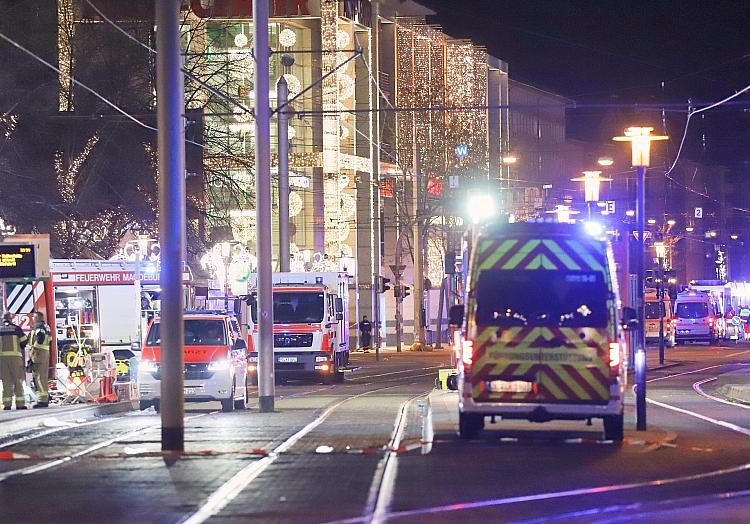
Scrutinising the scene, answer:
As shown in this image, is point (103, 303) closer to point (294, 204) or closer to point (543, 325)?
point (294, 204)

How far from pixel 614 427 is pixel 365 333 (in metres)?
52.8

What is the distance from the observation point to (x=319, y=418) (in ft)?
88.5

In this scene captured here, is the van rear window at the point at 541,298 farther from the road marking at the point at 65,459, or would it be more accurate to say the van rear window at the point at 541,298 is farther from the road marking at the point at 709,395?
the road marking at the point at 709,395

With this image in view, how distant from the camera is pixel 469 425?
821 inches

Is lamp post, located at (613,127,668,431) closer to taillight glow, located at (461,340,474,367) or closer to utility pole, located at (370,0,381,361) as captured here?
taillight glow, located at (461,340,474,367)

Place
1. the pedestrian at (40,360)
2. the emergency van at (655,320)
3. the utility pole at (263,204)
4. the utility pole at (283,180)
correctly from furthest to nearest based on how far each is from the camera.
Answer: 1. the emergency van at (655,320)
2. the utility pole at (283,180)
3. the pedestrian at (40,360)
4. the utility pole at (263,204)

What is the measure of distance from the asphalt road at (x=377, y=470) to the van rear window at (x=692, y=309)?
4886 centimetres

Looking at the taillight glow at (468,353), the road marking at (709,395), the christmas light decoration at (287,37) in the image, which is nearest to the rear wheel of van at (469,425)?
the taillight glow at (468,353)

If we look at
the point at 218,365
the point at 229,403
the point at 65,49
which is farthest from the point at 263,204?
the point at 65,49

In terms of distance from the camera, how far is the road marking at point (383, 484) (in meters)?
13.3

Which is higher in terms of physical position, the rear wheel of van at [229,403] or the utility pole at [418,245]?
the utility pole at [418,245]

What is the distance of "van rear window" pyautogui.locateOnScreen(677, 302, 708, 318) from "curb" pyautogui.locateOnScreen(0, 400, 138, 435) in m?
46.0

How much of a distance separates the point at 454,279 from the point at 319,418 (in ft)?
21.2

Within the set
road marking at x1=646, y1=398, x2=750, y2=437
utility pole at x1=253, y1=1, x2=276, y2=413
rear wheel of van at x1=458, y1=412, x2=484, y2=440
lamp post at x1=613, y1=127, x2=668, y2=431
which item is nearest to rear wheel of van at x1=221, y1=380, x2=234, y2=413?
utility pole at x1=253, y1=1, x2=276, y2=413
